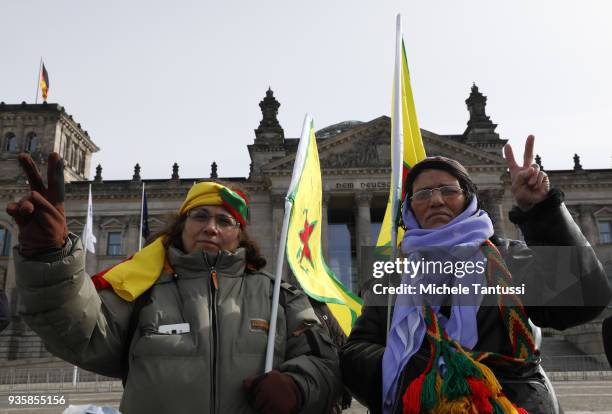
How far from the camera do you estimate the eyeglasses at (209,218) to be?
3.48 meters

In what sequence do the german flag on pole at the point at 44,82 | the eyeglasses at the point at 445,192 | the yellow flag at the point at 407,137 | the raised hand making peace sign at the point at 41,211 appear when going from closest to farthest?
the raised hand making peace sign at the point at 41,211, the eyeglasses at the point at 445,192, the yellow flag at the point at 407,137, the german flag on pole at the point at 44,82

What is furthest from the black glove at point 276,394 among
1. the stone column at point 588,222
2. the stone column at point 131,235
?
the stone column at point 588,222

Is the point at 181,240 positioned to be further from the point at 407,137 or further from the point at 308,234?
the point at 407,137

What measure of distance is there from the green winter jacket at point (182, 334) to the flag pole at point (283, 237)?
8 cm

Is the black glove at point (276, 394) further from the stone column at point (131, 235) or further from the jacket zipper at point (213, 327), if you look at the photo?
the stone column at point (131, 235)

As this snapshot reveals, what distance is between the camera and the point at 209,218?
3.49 meters

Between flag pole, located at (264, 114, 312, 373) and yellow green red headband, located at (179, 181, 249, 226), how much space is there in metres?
0.54

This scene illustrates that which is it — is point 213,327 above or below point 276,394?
above

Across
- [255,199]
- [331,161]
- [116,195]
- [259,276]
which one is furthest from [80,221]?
[259,276]

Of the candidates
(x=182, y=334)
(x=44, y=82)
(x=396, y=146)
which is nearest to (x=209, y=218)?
(x=182, y=334)

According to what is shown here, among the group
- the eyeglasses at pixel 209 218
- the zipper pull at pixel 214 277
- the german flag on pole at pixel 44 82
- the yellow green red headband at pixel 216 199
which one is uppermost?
the german flag on pole at pixel 44 82

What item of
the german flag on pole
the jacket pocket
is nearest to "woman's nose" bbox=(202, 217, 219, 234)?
the jacket pocket

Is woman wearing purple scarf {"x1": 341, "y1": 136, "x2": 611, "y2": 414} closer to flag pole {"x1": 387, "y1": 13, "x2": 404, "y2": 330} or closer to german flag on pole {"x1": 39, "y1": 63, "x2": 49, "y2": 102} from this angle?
flag pole {"x1": 387, "y1": 13, "x2": 404, "y2": 330}

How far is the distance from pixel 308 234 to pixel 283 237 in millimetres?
964
